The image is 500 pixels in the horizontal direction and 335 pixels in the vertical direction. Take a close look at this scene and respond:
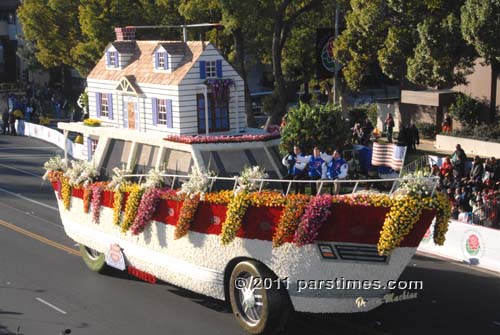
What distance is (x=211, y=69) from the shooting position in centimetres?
1848

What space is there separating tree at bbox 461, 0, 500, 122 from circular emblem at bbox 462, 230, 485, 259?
29.5 feet

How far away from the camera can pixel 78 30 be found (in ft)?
168

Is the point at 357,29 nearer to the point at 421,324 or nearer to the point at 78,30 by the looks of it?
the point at 421,324

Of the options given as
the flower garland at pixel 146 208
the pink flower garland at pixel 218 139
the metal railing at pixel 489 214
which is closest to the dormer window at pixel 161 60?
the pink flower garland at pixel 218 139

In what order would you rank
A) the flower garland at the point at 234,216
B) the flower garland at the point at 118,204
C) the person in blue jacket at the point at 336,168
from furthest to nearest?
the flower garland at the point at 118,204
the person in blue jacket at the point at 336,168
the flower garland at the point at 234,216

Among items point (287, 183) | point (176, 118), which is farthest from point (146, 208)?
point (287, 183)

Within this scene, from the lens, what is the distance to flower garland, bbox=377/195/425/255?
12852 mm

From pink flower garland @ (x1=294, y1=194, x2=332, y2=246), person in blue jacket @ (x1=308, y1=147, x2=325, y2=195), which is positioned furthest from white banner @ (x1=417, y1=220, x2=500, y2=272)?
pink flower garland @ (x1=294, y1=194, x2=332, y2=246)

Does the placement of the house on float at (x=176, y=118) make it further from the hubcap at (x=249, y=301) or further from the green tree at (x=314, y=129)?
the green tree at (x=314, y=129)

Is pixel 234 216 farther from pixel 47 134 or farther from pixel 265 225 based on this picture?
pixel 47 134

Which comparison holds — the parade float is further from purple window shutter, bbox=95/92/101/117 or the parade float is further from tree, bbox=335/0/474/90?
tree, bbox=335/0/474/90

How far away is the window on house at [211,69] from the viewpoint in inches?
724

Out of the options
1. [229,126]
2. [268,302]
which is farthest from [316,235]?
[229,126]

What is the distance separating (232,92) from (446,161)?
910cm
